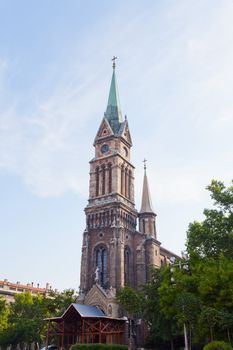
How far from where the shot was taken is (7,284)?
86312mm

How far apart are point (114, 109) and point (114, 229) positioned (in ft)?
76.9

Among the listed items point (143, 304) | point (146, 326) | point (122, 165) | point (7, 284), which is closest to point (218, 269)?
point (143, 304)

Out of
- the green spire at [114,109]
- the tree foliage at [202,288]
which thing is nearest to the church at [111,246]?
the green spire at [114,109]

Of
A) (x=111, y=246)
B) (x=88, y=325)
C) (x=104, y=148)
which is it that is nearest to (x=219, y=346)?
(x=88, y=325)

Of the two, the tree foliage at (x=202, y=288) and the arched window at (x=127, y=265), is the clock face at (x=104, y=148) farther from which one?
the tree foliage at (x=202, y=288)

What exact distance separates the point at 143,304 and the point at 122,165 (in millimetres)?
24142

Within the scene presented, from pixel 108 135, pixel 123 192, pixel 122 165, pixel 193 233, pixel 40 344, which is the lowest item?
pixel 40 344

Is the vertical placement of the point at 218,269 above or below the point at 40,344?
above

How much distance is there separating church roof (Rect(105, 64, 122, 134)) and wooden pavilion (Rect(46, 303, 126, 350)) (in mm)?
30822

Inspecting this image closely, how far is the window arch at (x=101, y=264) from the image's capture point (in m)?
49.8

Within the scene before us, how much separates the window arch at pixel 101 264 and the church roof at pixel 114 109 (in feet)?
66.2

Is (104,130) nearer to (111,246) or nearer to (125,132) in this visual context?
(125,132)

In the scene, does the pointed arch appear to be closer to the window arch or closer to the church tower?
the church tower

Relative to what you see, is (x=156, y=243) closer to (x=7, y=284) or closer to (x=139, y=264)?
(x=139, y=264)
